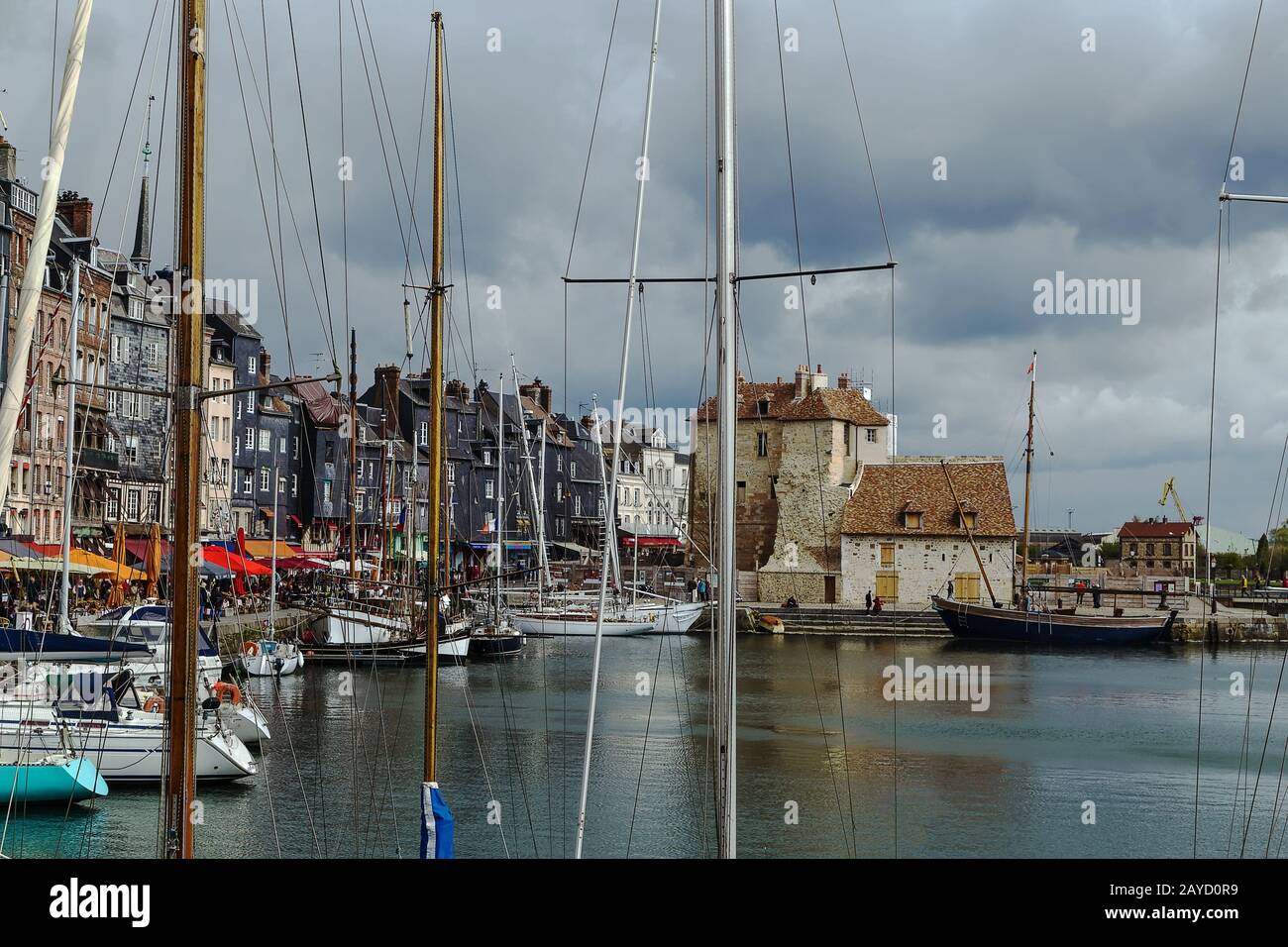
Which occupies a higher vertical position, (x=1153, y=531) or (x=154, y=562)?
(x=154, y=562)

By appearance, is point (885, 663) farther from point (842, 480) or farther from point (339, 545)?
point (339, 545)

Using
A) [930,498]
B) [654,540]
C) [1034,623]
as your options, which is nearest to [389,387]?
[654,540]

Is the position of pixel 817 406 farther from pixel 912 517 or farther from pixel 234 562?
pixel 234 562

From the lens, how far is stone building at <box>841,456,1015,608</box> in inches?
2852

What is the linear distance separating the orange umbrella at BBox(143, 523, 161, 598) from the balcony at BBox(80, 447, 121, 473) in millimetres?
12535

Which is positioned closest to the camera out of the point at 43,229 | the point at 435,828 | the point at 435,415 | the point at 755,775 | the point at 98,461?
the point at 43,229

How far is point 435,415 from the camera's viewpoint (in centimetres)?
1683

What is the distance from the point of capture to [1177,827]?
2456 centimetres

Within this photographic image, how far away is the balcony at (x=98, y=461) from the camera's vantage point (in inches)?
2207

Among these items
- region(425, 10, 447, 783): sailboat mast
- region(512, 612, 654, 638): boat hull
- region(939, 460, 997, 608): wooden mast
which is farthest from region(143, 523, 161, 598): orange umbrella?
region(939, 460, 997, 608): wooden mast

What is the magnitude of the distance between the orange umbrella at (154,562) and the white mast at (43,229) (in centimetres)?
3067

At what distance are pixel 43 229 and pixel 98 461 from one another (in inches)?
2067

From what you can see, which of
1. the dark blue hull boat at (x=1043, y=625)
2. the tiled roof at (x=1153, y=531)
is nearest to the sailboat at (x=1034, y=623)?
the dark blue hull boat at (x=1043, y=625)
